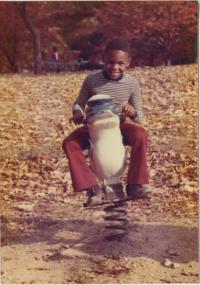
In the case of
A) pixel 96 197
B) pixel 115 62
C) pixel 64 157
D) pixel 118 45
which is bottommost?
pixel 64 157

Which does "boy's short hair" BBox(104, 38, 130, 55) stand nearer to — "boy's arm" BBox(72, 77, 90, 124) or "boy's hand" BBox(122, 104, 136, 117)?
"boy's arm" BBox(72, 77, 90, 124)

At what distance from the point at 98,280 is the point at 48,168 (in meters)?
2.81

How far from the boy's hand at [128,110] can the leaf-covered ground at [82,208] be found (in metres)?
1.17

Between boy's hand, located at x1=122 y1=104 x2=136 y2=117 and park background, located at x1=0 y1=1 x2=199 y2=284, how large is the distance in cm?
117

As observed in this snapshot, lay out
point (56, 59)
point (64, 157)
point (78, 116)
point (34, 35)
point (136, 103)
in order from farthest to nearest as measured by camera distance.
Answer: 1. point (34, 35)
2. point (56, 59)
3. point (64, 157)
4. point (136, 103)
5. point (78, 116)

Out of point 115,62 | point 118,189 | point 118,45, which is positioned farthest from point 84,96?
point 118,189

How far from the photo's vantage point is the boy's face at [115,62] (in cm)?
425

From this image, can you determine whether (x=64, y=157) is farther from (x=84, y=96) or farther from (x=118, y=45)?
(x=118, y=45)

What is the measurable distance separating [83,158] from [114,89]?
2.00 feet

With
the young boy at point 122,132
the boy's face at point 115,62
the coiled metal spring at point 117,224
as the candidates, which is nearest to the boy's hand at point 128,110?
the young boy at point 122,132

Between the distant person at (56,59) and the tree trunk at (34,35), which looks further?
the tree trunk at (34,35)

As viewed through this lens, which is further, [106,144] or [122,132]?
[122,132]

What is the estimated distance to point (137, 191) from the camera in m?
4.31

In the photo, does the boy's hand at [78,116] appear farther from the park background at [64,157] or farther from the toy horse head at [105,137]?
the park background at [64,157]
